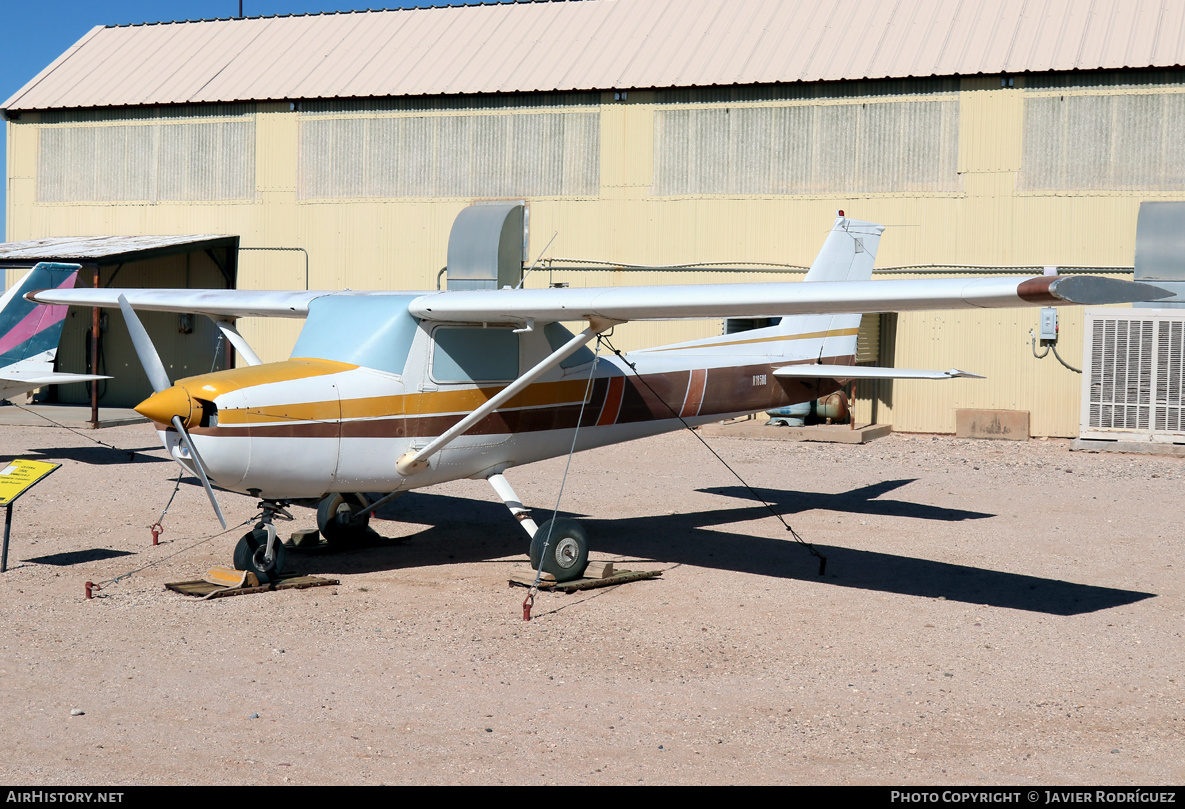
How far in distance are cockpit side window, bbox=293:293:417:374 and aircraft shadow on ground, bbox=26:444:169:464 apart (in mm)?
7815

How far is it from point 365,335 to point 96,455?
941 cm

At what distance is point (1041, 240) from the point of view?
766 inches

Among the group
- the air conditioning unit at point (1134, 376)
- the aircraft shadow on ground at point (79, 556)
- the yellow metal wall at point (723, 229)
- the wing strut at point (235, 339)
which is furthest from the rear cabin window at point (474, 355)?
the air conditioning unit at point (1134, 376)

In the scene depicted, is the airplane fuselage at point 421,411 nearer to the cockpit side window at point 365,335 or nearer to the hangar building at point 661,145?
the cockpit side window at point 365,335

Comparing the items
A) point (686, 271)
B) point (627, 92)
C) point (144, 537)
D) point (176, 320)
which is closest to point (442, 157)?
point (627, 92)

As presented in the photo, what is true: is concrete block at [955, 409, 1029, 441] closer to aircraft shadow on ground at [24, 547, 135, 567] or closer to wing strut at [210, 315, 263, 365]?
wing strut at [210, 315, 263, 365]

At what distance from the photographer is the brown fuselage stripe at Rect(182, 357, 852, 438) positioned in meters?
8.84

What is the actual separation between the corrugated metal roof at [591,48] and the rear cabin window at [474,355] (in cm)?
1289

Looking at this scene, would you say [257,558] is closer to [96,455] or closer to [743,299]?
[743,299]

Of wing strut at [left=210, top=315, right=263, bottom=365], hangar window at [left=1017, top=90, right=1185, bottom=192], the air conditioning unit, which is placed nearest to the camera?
wing strut at [left=210, top=315, right=263, bottom=365]

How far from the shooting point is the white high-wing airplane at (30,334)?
15016mm

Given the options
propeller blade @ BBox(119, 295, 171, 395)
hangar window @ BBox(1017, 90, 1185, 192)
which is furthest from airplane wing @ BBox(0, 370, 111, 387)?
hangar window @ BBox(1017, 90, 1185, 192)

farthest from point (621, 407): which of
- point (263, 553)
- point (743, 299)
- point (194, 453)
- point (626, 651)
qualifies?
point (194, 453)

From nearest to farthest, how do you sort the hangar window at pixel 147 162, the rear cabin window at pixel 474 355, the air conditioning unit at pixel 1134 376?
1. the rear cabin window at pixel 474 355
2. the air conditioning unit at pixel 1134 376
3. the hangar window at pixel 147 162
